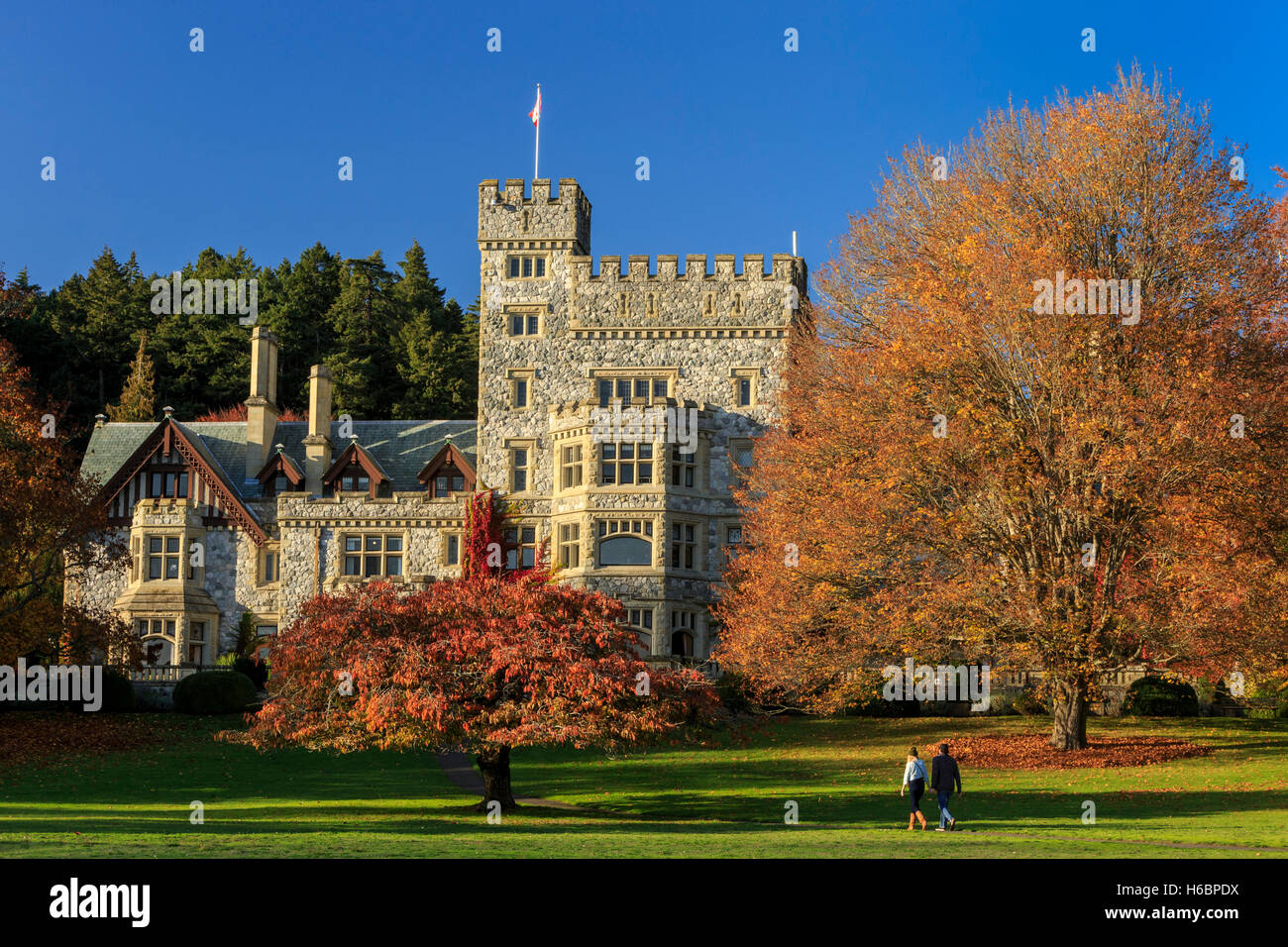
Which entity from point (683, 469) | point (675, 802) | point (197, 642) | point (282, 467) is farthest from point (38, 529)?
point (675, 802)

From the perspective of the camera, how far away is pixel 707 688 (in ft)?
81.0

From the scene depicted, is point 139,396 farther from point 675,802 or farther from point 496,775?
point 675,802

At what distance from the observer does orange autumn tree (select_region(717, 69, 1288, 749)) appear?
29.1 metres

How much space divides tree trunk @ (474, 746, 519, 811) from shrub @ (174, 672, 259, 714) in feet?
59.8

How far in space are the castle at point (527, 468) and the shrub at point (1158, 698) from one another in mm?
12829

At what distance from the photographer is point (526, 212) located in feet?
159

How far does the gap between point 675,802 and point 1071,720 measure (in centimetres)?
1089

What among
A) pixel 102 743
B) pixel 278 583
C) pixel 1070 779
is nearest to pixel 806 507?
pixel 1070 779

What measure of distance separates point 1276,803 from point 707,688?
10136 millimetres

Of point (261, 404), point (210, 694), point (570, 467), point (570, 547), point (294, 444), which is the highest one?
point (261, 404)

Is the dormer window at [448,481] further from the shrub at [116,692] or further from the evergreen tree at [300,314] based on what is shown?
the evergreen tree at [300,314]

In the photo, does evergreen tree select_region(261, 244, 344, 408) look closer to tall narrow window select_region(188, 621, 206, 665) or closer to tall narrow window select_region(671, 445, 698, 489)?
tall narrow window select_region(188, 621, 206, 665)

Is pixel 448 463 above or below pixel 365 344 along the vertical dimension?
below

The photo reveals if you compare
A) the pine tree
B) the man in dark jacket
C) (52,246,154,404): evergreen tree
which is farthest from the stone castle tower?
(52,246,154,404): evergreen tree
